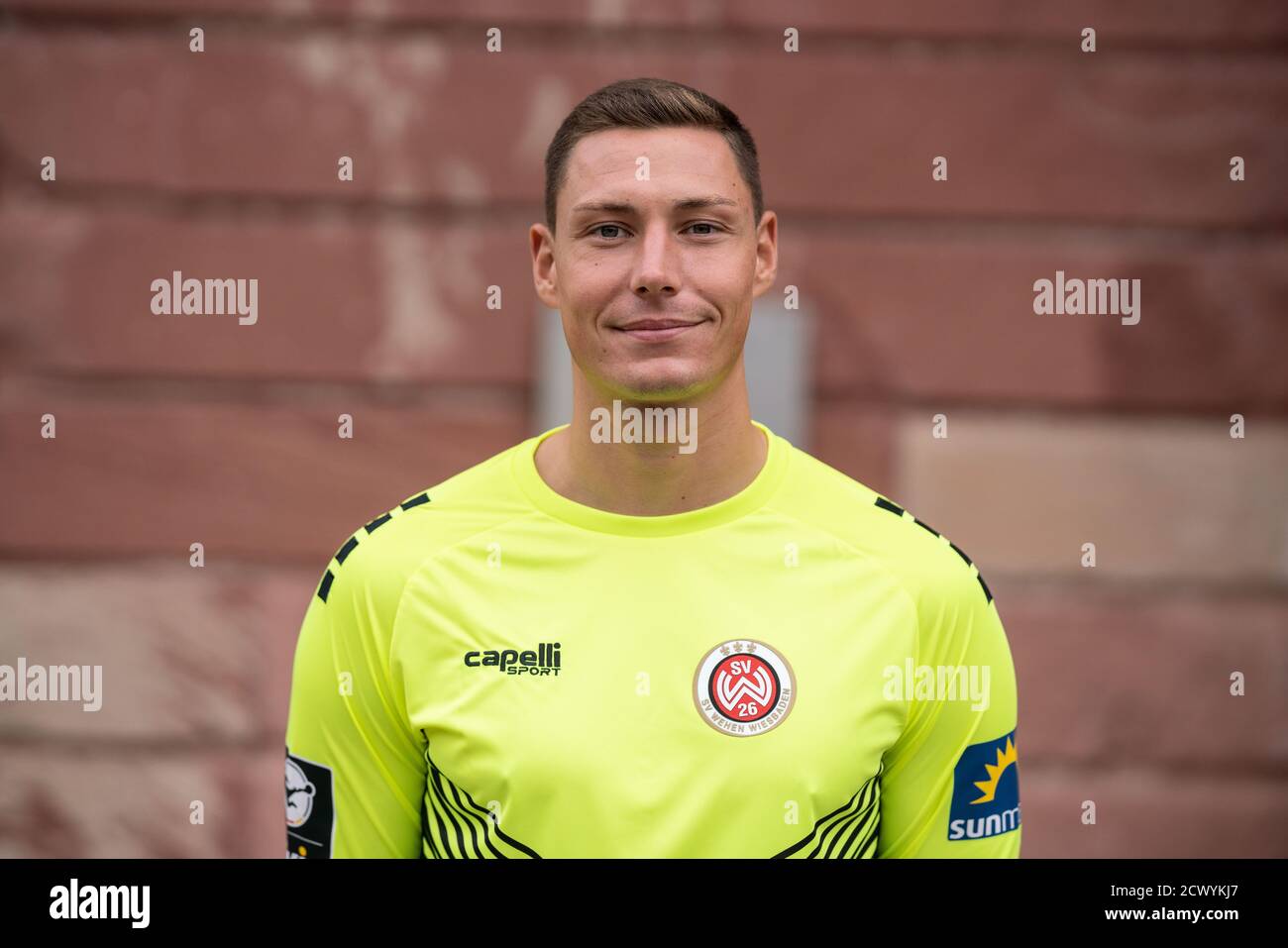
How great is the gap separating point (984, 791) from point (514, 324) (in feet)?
7.52

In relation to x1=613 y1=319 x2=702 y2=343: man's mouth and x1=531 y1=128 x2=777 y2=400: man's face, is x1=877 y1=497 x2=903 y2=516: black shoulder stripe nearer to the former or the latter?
x1=531 y1=128 x2=777 y2=400: man's face

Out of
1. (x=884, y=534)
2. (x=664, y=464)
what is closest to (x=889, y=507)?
(x=884, y=534)

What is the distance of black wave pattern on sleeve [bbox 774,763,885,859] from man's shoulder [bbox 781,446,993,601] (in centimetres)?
35

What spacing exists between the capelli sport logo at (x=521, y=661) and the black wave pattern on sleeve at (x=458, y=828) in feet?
0.57

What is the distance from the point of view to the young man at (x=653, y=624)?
2.04m

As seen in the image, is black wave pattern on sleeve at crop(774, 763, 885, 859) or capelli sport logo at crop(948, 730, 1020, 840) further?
capelli sport logo at crop(948, 730, 1020, 840)

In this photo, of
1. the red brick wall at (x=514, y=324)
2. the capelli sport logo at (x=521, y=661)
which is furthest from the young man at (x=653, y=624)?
the red brick wall at (x=514, y=324)

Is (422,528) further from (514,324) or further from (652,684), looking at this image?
(514,324)

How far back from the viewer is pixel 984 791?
2330 millimetres

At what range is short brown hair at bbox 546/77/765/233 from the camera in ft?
7.12

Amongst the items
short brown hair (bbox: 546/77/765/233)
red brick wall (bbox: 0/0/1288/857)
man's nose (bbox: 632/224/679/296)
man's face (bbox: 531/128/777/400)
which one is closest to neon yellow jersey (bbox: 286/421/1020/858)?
man's face (bbox: 531/128/777/400)

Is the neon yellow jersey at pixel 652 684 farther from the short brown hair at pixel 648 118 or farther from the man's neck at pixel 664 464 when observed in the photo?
the short brown hair at pixel 648 118

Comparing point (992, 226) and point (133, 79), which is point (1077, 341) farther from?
point (133, 79)
